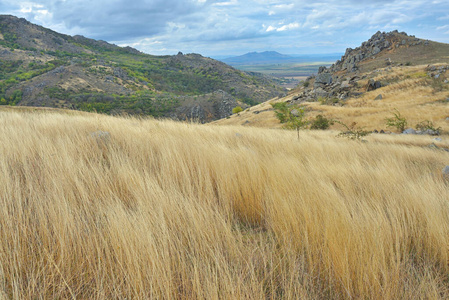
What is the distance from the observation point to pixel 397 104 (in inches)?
1032

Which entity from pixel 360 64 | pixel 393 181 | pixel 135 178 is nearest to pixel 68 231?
pixel 135 178

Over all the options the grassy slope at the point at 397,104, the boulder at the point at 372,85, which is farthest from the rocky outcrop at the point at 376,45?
the boulder at the point at 372,85

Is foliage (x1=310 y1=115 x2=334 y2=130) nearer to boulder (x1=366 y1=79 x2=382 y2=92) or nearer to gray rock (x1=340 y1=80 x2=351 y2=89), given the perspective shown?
boulder (x1=366 y1=79 x2=382 y2=92)

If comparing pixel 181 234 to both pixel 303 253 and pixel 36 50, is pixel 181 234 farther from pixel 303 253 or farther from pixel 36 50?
pixel 36 50

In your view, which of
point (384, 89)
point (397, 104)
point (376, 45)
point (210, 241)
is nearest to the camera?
point (210, 241)

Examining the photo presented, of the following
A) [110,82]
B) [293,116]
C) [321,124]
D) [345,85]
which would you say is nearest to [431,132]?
[321,124]

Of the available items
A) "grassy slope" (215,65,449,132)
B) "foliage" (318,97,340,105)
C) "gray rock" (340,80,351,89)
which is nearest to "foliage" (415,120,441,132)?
"grassy slope" (215,65,449,132)

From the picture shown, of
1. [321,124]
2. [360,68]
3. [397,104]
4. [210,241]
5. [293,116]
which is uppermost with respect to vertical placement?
[360,68]

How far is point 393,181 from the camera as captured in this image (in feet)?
9.30

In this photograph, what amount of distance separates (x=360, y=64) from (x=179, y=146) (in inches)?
2246

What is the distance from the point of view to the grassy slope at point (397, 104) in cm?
2197

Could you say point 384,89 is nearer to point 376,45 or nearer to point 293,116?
point 376,45

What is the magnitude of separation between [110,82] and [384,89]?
103615 millimetres

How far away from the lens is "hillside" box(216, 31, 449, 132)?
23453 mm
